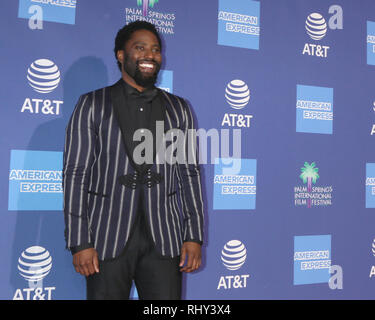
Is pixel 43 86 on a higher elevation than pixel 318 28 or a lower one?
lower

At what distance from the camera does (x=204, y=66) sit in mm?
2684

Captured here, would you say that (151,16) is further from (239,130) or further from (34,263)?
(34,263)

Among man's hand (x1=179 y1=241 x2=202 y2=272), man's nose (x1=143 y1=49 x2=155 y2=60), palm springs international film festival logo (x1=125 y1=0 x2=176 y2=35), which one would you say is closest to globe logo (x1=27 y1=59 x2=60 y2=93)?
palm springs international film festival logo (x1=125 y1=0 x2=176 y2=35)

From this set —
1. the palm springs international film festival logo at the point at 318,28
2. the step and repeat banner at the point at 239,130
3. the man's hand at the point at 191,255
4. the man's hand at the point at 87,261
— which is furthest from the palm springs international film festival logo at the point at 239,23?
the man's hand at the point at 87,261

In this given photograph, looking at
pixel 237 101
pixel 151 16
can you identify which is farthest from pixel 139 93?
pixel 237 101

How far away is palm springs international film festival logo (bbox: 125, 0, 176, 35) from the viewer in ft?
8.25

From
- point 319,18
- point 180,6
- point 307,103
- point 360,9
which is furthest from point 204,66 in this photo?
point 360,9

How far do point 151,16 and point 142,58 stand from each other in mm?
941

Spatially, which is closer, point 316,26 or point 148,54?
point 148,54

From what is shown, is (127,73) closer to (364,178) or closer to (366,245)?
(364,178)

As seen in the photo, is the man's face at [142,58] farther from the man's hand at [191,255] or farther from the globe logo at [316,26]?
the globe logo at [316,26]

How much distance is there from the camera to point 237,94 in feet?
9.05
